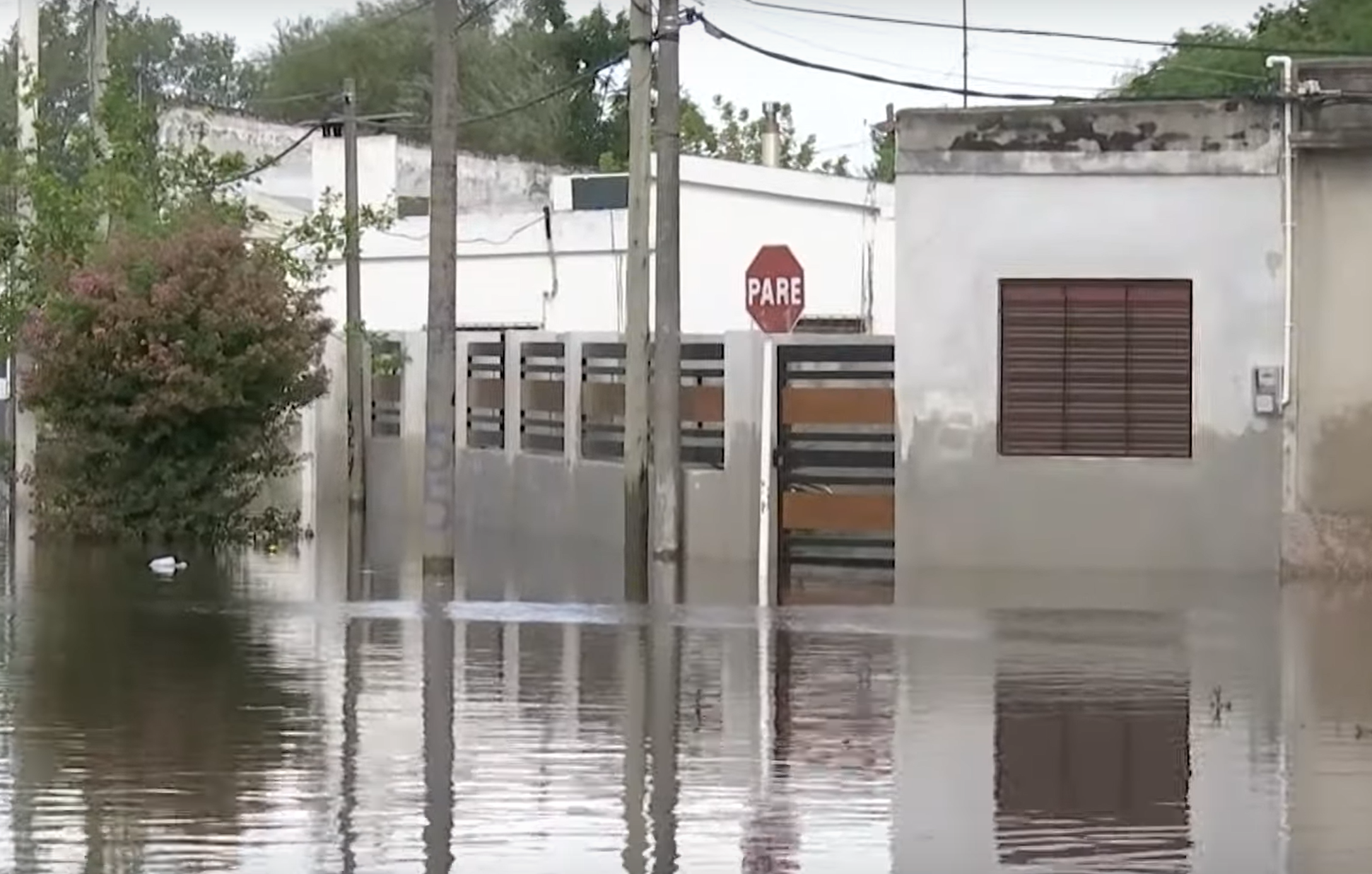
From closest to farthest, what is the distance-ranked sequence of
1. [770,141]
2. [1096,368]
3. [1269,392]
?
[1269,392], [1096,368], [770,141]

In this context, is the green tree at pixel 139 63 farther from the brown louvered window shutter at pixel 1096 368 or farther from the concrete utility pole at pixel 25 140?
the brown louvered window shutter at pixel 1096 368

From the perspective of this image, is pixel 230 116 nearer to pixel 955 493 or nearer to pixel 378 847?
pixel 955 493

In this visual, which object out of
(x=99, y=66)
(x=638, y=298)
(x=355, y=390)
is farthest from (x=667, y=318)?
(x=355, y=390)

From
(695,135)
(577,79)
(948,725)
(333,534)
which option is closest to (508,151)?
(695,135)

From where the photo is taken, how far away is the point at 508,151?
218 feet

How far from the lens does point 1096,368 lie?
22.1 meters

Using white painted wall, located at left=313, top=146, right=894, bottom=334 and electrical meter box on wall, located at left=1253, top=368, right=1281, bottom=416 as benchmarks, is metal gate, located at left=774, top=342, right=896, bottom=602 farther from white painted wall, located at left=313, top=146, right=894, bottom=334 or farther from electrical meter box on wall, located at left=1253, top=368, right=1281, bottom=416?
white painted wall, located at left=313, top=146, right=894, bottom=334

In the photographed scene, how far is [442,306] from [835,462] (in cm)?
388

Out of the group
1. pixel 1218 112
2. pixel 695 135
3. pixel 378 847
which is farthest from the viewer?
pixel 695 135

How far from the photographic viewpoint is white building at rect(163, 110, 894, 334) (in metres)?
39.7

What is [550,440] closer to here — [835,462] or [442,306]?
[835,462]

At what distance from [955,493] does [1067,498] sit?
0.97 meters

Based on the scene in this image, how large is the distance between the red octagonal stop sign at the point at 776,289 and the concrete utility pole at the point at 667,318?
765mm

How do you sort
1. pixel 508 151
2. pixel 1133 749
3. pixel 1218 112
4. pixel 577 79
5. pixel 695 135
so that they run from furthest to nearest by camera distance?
pixel 508 151 → pixel 695 135 → pixel 577 79 → pixel 1218 112 → pixel 1133 749
